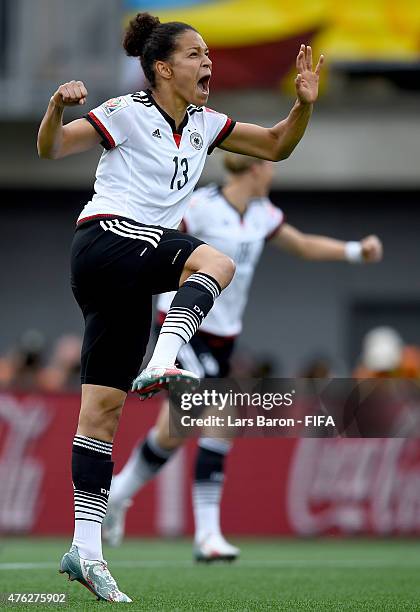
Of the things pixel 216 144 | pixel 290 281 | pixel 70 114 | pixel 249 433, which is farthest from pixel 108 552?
pixel 290 281

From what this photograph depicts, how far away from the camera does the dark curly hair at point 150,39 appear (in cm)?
559

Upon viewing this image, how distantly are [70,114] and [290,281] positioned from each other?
420 centimetres

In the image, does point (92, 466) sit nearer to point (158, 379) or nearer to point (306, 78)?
point (158, 379)

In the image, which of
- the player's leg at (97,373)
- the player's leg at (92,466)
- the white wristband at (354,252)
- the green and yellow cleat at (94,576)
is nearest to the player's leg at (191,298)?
the player's leg at (97,373)

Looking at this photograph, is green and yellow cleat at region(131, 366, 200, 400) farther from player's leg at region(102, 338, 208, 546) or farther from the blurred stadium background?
the blurred stadium background

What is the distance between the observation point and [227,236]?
8312 mm

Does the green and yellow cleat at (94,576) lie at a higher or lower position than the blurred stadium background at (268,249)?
lower

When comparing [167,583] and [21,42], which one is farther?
[21,42]

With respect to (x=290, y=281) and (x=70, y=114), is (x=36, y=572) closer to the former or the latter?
(x=70, y=114)

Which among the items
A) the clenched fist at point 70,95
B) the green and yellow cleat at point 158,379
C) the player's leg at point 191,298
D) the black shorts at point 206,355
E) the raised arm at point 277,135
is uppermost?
the raised arm at point 277,135

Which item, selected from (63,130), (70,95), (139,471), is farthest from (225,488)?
(70,95)

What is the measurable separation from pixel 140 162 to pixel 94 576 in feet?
5.53

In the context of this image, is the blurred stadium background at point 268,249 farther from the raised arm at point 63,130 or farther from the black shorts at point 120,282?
the raised arm at point 63,130

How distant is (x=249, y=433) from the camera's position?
597 centimetres
